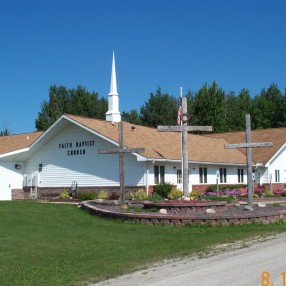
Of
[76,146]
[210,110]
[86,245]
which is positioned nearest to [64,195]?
[76,146]

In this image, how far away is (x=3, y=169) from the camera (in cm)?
3275

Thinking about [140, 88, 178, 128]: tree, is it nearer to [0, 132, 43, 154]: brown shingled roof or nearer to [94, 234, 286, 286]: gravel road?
[0, 132, 43, 154]: brown shingled roof

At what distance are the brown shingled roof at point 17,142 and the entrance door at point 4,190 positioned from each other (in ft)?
6.21

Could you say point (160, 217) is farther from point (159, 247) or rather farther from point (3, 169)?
point (3, 169)

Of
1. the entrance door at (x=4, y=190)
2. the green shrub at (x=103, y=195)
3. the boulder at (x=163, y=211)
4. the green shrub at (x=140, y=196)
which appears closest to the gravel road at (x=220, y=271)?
the boulder at (x=163, y=211)

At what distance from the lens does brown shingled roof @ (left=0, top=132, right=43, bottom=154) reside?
34612 mm

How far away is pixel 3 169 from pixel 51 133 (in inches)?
164

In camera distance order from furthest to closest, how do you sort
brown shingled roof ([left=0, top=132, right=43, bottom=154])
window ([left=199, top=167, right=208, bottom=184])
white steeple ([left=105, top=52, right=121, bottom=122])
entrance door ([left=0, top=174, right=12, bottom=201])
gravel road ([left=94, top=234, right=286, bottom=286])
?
brown shingled roof ([left=0, top=132, right=43, bottom=154])
white steeple ([left=105, top=52, right=121, bottom=122])
window ([left=199, top=167, right=208, bottom=184])
entrance door ([left=0, top=174, right=12, bottom=201])
gravel road ([left=94, top=234, right=286, bottom=286])

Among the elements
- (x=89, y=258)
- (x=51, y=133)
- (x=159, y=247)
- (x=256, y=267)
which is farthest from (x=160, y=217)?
(x=51, y=133)

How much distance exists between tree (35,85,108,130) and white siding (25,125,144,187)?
35.4 metres

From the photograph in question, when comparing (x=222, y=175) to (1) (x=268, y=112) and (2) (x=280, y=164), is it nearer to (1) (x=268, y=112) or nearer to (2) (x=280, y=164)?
(2) (x=280, y=164)

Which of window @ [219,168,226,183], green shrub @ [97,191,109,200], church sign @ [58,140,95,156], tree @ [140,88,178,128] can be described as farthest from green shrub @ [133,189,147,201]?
tree @ [140,88,178,128]

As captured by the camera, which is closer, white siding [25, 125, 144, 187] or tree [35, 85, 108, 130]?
white siding [25, 125, 144, 187]

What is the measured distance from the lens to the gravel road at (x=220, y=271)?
7.79 metres
